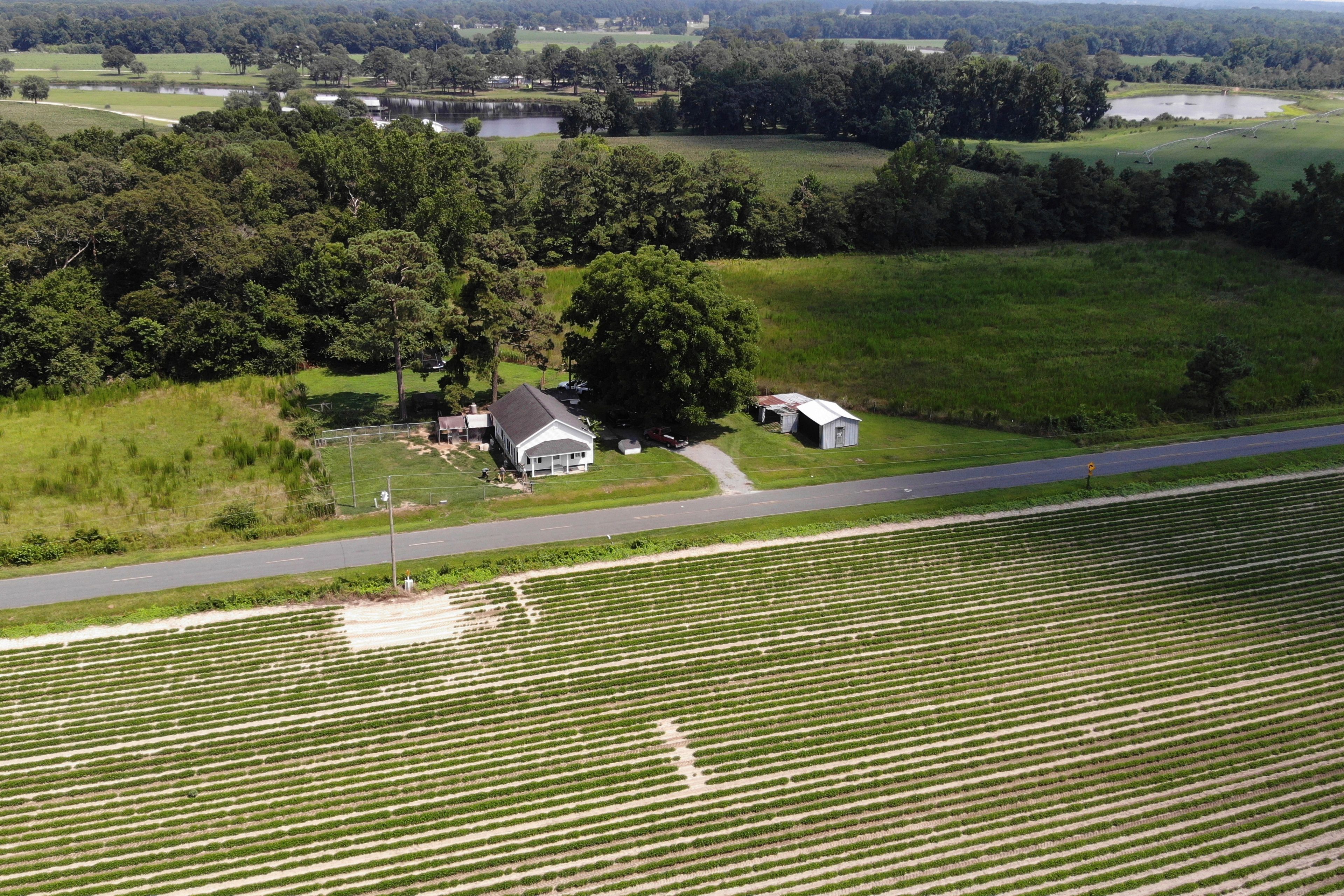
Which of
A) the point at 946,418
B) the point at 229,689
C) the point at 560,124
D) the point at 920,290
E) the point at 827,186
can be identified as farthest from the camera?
the point at 560,124

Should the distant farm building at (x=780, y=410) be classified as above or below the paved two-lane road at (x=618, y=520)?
above

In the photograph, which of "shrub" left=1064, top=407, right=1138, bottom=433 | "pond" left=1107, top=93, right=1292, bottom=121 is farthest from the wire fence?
"pond" left=1107, top=93, right=1292, bottom=121

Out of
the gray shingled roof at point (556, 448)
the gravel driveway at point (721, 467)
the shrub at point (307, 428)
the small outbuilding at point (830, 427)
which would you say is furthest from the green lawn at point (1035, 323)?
the shrub at point (307, 428)

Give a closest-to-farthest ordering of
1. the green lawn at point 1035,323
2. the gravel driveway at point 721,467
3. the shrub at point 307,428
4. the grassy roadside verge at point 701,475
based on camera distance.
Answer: the grassy roadside verge at point 701,475 → the gravel driveway at point 721,467 → the shrub at point 307,428 → the green lawn at point 1035,323

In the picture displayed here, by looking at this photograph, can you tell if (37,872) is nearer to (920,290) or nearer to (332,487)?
(332,487)

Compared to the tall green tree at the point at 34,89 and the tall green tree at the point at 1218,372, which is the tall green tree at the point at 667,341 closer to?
the tall green tree at the point at 1218,372

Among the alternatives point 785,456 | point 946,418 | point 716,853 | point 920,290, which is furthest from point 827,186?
point 716,853
